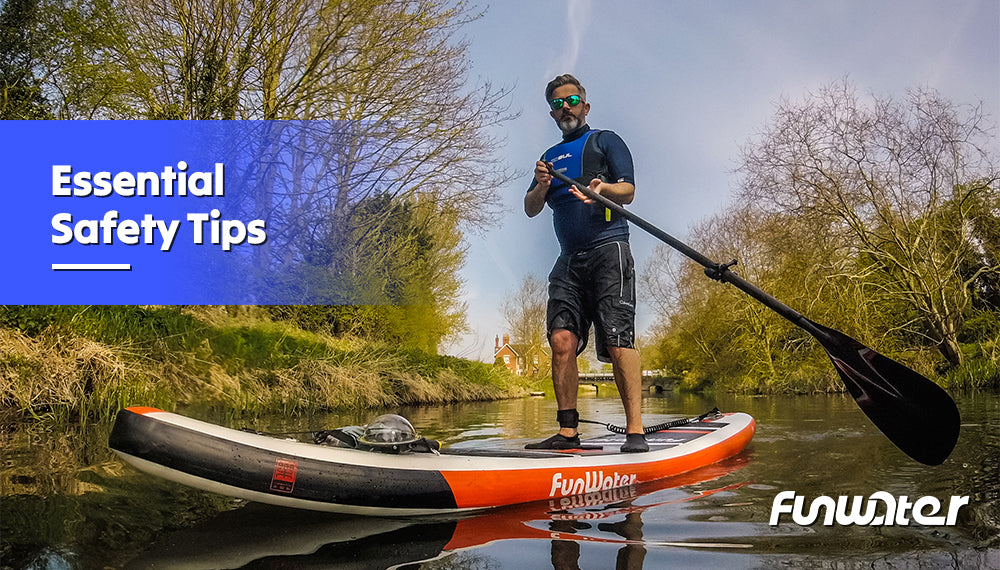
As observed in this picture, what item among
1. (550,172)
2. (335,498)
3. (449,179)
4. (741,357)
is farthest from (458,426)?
(741,357)

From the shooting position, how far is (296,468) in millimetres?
2348

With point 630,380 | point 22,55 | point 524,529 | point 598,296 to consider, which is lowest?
point 524,529

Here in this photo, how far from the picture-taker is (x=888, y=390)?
3.44 meters

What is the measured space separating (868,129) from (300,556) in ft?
48.8

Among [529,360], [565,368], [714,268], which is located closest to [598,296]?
[565,368]

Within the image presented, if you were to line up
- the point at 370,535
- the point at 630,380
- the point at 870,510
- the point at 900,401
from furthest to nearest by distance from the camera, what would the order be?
the point at 630,380 < the point at 900,401 < the point at 870,510 < the point at 370,535

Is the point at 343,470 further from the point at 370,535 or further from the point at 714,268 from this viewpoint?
the point at 714,268

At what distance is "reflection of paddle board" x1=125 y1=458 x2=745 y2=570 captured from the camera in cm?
200

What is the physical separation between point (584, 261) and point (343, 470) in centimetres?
179

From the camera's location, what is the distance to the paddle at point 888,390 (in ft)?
10.5

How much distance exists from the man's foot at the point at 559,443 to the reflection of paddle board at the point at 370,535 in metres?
0.60

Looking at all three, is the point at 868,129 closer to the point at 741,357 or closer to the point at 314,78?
the point at 741,357

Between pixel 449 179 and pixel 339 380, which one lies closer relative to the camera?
pixel 339 380

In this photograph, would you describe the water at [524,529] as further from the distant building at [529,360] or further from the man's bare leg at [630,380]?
the distant building at [529,360]
